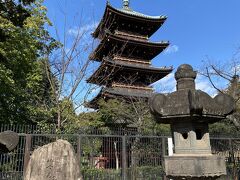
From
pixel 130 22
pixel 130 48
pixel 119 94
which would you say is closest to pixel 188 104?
pixel 119 94

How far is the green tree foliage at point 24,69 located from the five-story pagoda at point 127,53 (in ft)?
16.5

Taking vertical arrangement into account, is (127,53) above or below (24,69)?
above

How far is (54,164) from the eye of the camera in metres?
4.39

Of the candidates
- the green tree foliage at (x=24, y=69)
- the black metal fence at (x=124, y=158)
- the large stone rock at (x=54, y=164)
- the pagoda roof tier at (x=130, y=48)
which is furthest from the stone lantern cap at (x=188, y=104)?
the pagoda roof tier at (x=130, y=48)

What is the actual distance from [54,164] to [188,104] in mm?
2293

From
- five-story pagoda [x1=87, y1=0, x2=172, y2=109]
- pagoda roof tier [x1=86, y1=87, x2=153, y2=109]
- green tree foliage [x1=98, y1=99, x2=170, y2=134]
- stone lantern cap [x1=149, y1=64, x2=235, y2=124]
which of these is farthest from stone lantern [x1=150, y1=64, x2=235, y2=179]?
five-story pagoda [x1=87, y1=0, x2=172, y2=109]

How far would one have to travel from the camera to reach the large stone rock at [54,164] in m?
4.32

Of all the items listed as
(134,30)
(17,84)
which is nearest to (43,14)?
(17,84)

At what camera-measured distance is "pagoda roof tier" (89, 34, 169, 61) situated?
22875 millimetres

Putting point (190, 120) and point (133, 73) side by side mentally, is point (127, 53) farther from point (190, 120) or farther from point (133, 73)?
point (190, 120)

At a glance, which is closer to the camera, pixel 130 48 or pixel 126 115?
pixel 126 115

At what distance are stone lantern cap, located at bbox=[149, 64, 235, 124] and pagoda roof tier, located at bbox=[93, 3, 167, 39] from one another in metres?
20.1

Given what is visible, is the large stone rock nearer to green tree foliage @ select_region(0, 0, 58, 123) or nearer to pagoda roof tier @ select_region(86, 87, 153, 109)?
green tree foliage @ select_region(0, 0, 58, 123)

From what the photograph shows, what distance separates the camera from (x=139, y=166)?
10859mm
